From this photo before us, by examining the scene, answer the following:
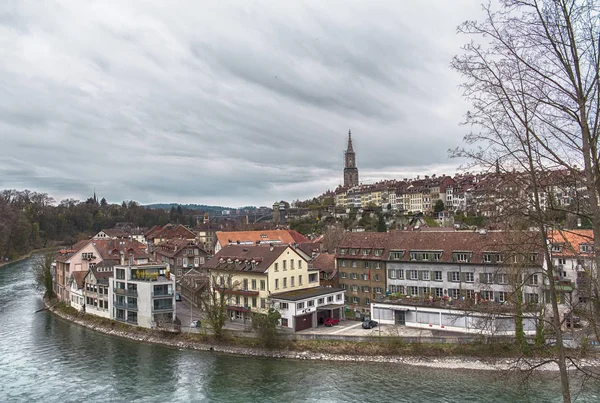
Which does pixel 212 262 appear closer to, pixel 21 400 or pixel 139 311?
pixel 139 311

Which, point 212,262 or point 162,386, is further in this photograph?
point 212,262

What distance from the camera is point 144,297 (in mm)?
40250

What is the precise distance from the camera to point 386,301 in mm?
36812

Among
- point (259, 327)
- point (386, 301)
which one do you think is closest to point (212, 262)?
point (259, 327)

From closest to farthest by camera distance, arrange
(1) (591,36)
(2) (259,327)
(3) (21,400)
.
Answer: (1) (591,36) → (3) (21,400) → (2) (259,327)

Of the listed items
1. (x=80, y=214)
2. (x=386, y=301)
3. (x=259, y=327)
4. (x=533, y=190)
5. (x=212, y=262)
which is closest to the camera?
(x=533, y=190)

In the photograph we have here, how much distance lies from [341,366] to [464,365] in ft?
24.9

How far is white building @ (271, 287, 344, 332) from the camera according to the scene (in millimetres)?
36094

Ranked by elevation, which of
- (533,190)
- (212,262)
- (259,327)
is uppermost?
(533,190)

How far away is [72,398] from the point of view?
82.7 feet

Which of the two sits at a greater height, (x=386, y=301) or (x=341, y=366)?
(x=386, y=301)

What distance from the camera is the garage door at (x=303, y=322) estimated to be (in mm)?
35906

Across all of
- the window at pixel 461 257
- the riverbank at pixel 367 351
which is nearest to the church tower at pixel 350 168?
the window at pixel 461 257

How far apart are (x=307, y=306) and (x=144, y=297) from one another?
1427 centimetres
